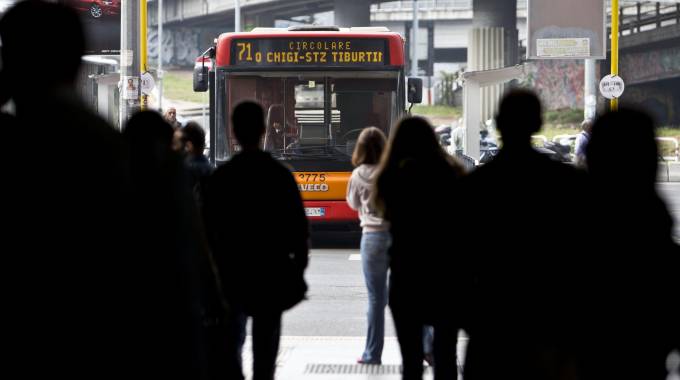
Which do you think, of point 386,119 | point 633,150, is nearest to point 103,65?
point 386,119

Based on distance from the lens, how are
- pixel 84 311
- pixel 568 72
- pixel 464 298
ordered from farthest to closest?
pixel 568 72, pixel 464 298, pixel 84 311

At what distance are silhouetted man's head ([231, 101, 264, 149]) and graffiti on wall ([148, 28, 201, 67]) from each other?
9069cm

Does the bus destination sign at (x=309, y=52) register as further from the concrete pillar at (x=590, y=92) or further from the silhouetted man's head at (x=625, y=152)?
the silhouetted man's head at (x=625, y=152)

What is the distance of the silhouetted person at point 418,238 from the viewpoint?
5.73 meters

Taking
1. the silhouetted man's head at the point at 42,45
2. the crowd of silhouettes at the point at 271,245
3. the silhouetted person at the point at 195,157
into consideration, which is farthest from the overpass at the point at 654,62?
the silhouetted man's head at the point at 42,45

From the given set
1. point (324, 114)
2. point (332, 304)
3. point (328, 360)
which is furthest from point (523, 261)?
point (324, 114)

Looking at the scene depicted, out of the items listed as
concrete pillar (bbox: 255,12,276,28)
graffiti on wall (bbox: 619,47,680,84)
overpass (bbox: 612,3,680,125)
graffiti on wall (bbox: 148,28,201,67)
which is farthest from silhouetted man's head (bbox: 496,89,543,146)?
graffiti on wall (bbox: 148,28,201,67)

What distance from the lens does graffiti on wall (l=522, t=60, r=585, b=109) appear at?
225 feet

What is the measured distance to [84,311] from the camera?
8.84ft

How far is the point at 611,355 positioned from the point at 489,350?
39cm

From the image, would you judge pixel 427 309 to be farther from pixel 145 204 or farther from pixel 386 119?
pixel 386 119

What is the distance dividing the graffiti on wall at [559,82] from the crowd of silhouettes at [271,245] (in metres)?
62.1

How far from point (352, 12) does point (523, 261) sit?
5868 cm

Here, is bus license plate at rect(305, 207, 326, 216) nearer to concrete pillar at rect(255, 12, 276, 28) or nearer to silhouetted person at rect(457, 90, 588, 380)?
silhouetted person at rect(457, 90, 588, 380)
